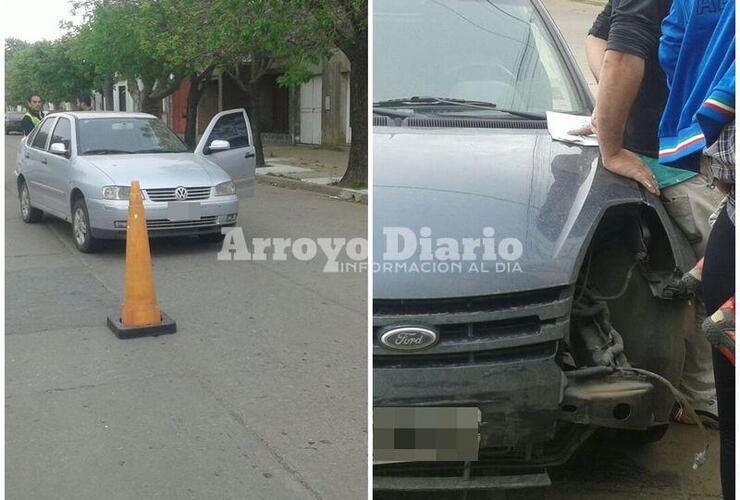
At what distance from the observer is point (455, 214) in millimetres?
1674

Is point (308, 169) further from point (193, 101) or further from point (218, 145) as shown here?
point (218, 145)

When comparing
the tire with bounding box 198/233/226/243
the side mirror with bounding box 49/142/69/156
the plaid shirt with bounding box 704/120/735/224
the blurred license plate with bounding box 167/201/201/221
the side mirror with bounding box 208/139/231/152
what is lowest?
the tire with bounding box 198/233/226/243

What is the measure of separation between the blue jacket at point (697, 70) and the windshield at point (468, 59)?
13.3 inches

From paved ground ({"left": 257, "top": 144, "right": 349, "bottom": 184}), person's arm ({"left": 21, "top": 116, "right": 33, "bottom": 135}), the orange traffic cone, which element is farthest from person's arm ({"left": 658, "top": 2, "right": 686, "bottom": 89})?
paved ground ({"left": 257, "top": 144, "right": 349, "bottom": 184})

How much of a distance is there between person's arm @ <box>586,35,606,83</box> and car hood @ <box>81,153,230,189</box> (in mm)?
5019

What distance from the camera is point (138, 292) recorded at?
4512 mm

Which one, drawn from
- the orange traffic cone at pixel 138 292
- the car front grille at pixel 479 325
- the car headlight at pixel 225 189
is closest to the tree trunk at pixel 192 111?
the car headlight at pixel 225 189

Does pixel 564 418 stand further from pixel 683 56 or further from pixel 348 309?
pixel 348 309

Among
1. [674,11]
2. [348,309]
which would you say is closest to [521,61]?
[674,11]

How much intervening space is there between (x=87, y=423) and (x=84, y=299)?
2051mm

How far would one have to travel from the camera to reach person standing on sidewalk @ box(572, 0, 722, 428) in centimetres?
163

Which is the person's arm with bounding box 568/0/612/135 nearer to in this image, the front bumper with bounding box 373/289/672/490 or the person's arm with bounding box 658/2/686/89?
the person's arm with bounding box 658/2/686/89

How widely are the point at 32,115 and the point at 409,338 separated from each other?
2.55 metres

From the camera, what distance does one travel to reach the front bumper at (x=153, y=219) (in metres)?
6.42
